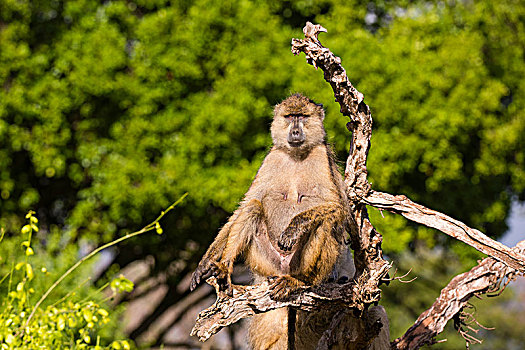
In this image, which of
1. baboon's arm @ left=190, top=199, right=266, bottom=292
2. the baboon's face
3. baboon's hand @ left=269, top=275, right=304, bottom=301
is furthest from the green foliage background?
baboon's hand @ left=269, top=275, right=304, bottom=301

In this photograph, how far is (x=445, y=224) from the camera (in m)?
3.10

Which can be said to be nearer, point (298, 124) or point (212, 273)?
point (212, 273)

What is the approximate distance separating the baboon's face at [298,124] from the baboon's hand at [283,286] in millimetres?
822

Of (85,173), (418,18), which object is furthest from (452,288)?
(85,173)

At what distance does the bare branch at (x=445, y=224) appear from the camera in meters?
3.10

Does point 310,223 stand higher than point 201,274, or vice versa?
point 310,223

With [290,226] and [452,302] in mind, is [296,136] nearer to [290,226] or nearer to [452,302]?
[290,226]

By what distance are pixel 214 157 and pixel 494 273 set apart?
4.02 metres

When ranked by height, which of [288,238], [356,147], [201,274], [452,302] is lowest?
[452,302]

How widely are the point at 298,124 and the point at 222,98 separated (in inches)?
145

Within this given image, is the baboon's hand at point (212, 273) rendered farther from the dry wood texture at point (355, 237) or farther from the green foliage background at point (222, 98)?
the green foliage background at point (222, 98)

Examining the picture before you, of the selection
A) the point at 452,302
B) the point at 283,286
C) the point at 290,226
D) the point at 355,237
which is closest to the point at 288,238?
the point at 290,226

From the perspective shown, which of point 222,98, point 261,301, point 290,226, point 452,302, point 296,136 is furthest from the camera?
point 222,98

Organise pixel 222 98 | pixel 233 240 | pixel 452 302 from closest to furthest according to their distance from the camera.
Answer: pixel 233 240
pixel 452 302
pixel 222 98
